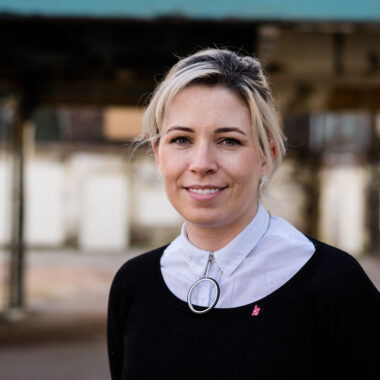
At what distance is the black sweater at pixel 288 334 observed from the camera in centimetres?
160

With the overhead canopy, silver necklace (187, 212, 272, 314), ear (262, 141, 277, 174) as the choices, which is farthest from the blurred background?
silver necklace (187, 212, 272, 314)

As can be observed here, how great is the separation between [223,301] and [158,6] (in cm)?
445

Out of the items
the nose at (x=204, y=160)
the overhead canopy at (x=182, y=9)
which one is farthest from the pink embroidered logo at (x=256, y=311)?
the overhead canopy at (x=182, y=9)

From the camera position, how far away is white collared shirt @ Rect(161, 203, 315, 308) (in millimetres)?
1698

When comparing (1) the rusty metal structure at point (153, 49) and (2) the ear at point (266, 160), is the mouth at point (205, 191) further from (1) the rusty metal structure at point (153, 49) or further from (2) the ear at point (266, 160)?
(1) the rusty metal structure at point (153, 49)

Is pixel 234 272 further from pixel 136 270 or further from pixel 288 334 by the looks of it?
pixel 136 270

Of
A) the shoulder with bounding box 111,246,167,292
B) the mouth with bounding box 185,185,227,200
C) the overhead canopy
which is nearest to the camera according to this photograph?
the mouth with bounding box 185,185,227,200

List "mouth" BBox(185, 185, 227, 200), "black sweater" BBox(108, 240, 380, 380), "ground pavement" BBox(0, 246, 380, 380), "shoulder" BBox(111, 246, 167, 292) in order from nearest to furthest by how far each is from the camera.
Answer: "black sweater" BBox(108, 240, 380, 380)
"mouth" BBox(185, 185, 227, 200)
"shoulder" BBox(111, 246, 167, 292)
"ground pavement" BBox(0, 246, 380, 380)

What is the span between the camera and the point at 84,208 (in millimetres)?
22266

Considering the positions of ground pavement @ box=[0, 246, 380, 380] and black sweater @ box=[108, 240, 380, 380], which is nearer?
black sweater @ box=[108, 240, 380, 380]

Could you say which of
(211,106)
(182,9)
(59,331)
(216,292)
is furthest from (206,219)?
(59,331)

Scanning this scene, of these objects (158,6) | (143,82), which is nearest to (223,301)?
(158,6)

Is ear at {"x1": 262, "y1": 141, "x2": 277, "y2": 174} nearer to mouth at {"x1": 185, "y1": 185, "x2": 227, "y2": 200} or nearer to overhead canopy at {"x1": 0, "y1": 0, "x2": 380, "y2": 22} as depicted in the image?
mouth at {"x1": 185, "y1": 185, "x2": 227, "y2": 200}

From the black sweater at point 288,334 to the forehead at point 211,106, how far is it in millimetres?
399
